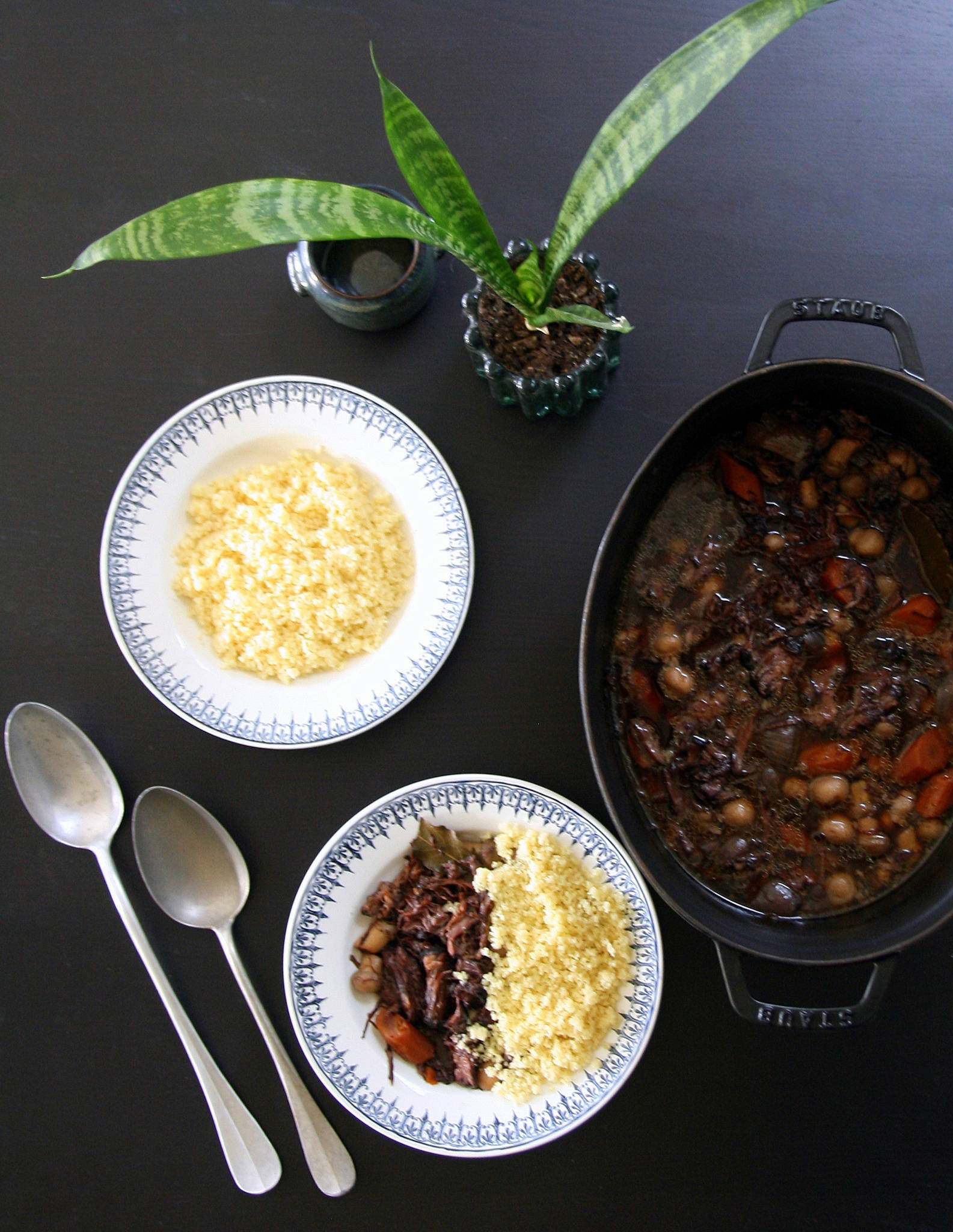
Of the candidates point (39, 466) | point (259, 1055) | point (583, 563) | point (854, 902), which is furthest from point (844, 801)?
point (39, 466)

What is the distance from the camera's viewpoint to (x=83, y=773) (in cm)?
136

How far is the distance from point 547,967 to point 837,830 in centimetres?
43

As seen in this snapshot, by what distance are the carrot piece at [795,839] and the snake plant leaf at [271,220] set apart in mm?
851

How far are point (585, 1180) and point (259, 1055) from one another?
505 mm

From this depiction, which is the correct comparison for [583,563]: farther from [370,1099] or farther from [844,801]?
[370,1099]

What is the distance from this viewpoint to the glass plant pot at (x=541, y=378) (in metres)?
1.22

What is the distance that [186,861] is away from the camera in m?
1.32

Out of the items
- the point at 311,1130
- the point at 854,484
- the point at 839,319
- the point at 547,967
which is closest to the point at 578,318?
the point at 839,319

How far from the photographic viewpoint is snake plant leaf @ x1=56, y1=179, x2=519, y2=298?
1.01m

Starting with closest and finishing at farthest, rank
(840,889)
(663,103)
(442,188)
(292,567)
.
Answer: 1. (663,103)
2. (442,188)
3. (840,889)
4. (292,567)

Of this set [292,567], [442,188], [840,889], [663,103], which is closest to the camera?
[663,103]

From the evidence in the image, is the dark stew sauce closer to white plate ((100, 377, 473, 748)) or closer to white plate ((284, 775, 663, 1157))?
white plate ((284, 775, 663, 1157))

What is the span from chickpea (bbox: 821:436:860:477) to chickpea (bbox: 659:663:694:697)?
0.34 meters

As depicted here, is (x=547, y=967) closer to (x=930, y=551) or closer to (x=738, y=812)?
(x=738, y=812)
